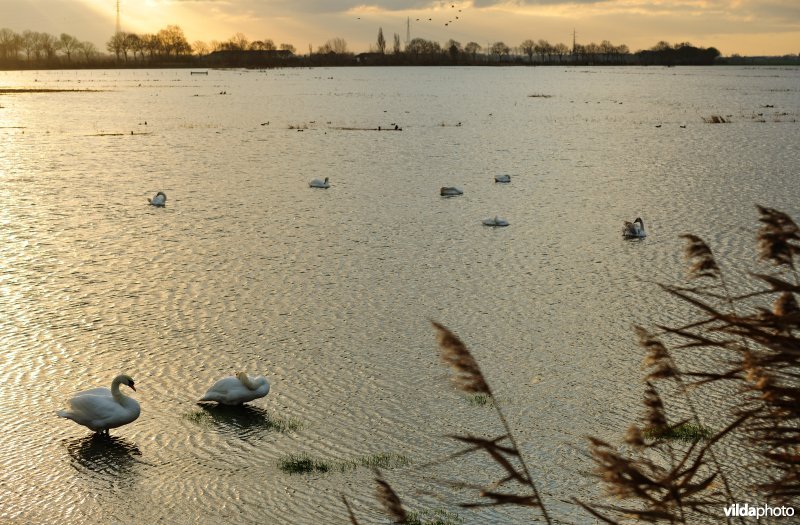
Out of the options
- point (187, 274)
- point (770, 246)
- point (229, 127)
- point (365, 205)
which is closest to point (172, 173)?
point (365, 205)

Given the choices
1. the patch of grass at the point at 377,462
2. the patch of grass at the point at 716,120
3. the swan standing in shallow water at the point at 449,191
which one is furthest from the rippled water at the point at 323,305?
the patch of grass at the point at 716,120

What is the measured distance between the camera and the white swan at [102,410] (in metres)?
9.68

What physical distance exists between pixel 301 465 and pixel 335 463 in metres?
0.36

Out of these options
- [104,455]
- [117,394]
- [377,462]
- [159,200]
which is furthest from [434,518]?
[159,200]

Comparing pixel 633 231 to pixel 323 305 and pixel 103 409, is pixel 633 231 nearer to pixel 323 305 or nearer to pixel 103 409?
pixel 323 305

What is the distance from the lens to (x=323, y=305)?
14.8 meters

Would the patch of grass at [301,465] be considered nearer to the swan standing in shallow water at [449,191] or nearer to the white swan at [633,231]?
the white swan at [633,231]

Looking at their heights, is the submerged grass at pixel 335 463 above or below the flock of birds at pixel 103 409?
below

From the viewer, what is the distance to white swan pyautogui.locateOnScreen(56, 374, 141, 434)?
968 cm

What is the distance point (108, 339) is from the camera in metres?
13.1

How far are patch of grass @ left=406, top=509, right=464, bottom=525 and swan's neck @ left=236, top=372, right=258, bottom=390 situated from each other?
301 centimetres

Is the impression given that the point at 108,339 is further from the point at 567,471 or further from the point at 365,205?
the point at 365,205

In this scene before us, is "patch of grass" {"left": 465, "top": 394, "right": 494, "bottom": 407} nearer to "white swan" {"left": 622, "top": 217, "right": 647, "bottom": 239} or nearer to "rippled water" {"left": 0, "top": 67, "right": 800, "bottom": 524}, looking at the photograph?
"rippled water" {"left": 0, "top": 67, "right": 800, "bottom": 524}

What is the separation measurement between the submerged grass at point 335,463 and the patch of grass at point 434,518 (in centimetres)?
97
